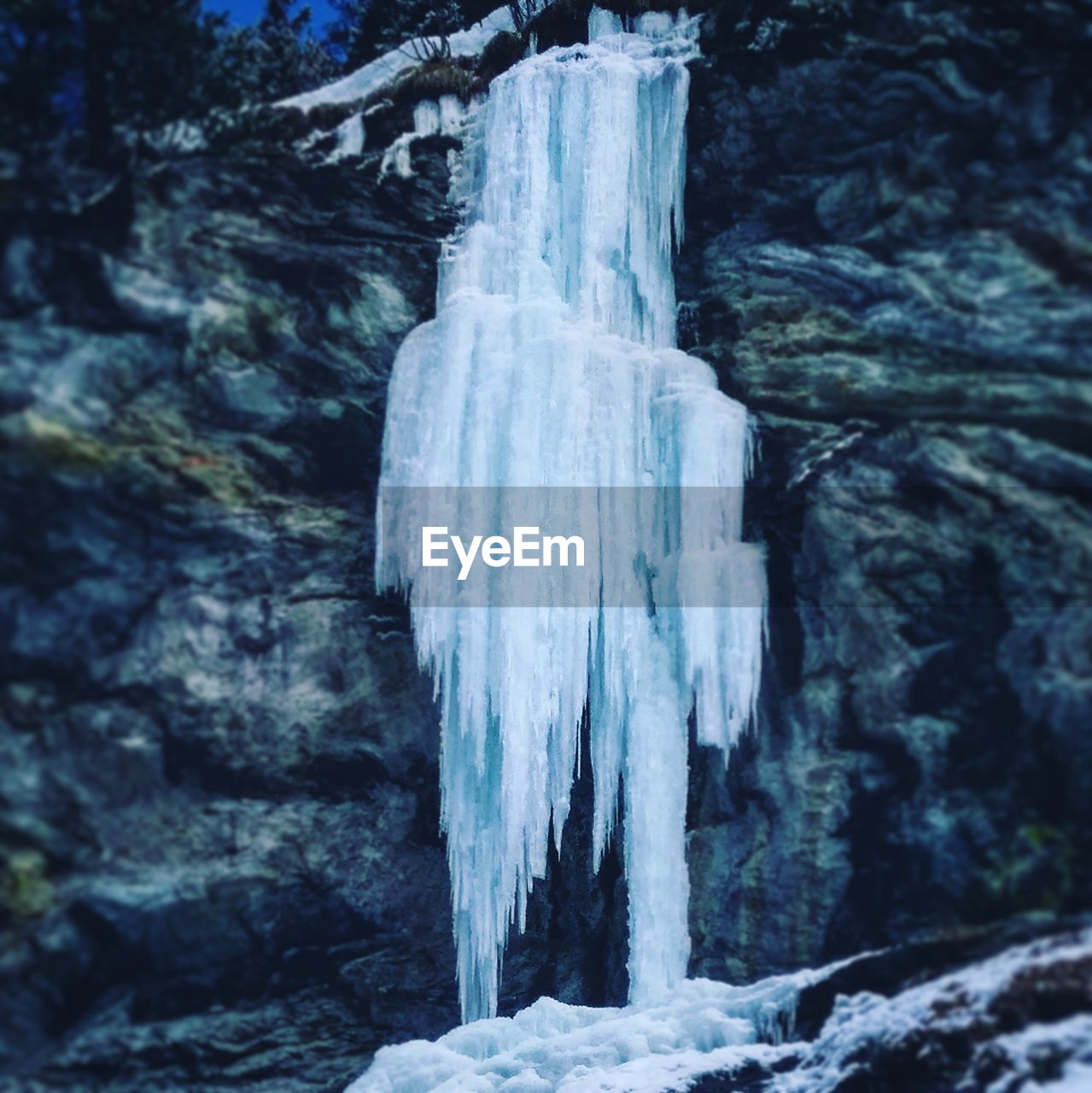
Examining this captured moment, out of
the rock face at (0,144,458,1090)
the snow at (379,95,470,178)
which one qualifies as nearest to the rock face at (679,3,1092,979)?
the snow at (379,95,470,178)

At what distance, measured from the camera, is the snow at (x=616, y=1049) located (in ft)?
37.0

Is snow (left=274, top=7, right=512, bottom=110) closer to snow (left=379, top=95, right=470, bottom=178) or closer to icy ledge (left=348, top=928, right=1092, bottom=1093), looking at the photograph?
snow (left=379, top=95, right=470, bottom=178)

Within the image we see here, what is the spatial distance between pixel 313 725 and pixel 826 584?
6163 mm

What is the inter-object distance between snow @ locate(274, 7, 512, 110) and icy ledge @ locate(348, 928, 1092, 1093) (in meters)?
11.4

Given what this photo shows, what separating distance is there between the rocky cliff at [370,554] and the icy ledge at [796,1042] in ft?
1.79

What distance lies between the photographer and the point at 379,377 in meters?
12.9

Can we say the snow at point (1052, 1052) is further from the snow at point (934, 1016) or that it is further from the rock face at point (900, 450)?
the rock face at point (900, 450)

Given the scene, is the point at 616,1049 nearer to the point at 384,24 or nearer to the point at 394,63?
the point at 394,63

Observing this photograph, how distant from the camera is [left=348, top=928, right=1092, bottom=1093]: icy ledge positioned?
898cm

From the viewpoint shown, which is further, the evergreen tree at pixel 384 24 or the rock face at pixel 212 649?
the evergreen tree at pixel 384 24

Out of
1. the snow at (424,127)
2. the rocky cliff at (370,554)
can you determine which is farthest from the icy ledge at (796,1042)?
the snow at (424,127)

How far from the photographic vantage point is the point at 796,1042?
1104cm

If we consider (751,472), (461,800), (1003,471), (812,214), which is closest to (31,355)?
(461,800)

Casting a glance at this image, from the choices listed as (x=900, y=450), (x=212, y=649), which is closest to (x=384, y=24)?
(x=212, y=649)
